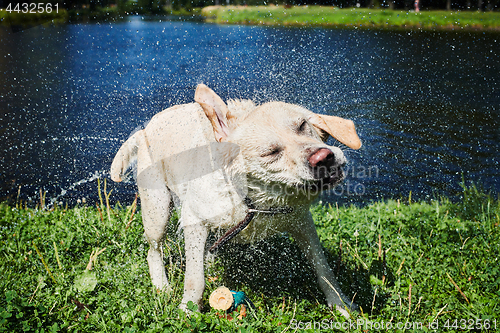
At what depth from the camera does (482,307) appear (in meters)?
2.99

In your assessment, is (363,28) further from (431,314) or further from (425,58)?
(431,314)

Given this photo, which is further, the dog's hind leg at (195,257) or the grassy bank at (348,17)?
the grassy bank at (348,17)

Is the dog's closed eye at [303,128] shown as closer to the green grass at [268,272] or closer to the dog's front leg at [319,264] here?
the dog's front leg at [319,264]

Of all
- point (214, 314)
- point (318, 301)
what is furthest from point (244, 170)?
point (318, 301)

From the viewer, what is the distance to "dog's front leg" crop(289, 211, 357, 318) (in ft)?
10.3

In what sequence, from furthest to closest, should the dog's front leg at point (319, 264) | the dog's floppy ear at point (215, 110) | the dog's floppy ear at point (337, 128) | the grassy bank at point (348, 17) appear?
the grassy bank at point (348, 17) → the dog's front leg at point (319, 264) → the dog's floppy ear at point (337, 128) → the dog's floppy ear at point (215, 110)

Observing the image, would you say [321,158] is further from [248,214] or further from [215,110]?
[215,110]

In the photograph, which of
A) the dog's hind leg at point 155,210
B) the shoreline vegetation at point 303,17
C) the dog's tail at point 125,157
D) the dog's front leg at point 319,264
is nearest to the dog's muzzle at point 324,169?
the dog's front leg at point 319,264

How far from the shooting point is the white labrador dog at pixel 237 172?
2611 mm

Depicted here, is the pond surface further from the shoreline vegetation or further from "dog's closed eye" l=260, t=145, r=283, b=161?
"dog's closed eye" l=260, t=145, r=283, b=161

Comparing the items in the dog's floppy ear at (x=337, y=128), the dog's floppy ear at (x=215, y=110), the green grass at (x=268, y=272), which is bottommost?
the green grass at (x=268, y=272)

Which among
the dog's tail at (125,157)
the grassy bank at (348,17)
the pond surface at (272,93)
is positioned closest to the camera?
the dog's tail at (125,157)

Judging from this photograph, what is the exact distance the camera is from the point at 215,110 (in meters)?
2.78

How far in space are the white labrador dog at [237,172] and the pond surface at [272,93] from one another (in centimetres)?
131
